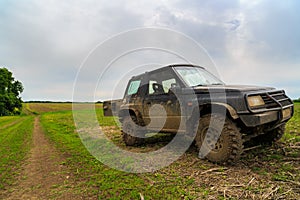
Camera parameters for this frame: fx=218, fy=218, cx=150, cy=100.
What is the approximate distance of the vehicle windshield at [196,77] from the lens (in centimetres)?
497

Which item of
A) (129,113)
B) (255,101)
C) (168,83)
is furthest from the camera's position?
(129,113)

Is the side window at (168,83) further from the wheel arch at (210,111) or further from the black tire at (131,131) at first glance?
the black tire at (131,131)

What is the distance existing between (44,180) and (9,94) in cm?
4961

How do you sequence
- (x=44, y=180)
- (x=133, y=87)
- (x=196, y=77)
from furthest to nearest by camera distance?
1. (x=133, y=87)
2. (x=196, y=77)
3. (x=44, y=180)

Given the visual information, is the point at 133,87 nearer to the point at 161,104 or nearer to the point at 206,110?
the point at 161,104

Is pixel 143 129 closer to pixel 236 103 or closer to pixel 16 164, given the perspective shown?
pixel 236 103

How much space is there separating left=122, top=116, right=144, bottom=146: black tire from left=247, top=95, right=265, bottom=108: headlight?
320cm

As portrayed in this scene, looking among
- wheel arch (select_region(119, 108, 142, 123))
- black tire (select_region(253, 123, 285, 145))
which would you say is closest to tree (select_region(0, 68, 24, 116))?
wheel arch (select_region(119, 108, 142, 123))

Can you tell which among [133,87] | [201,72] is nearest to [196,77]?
[201,72]

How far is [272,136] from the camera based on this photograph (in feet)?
17.6

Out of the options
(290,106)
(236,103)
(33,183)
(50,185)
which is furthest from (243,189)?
(33,183)

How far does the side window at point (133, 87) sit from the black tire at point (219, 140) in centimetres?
247

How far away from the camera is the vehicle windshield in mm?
4969

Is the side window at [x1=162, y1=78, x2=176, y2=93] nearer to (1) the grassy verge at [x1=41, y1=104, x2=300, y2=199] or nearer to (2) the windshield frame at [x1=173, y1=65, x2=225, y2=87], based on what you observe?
(2) the windshield frame at [x1=173, y1=65, x2=225, y2=87]
